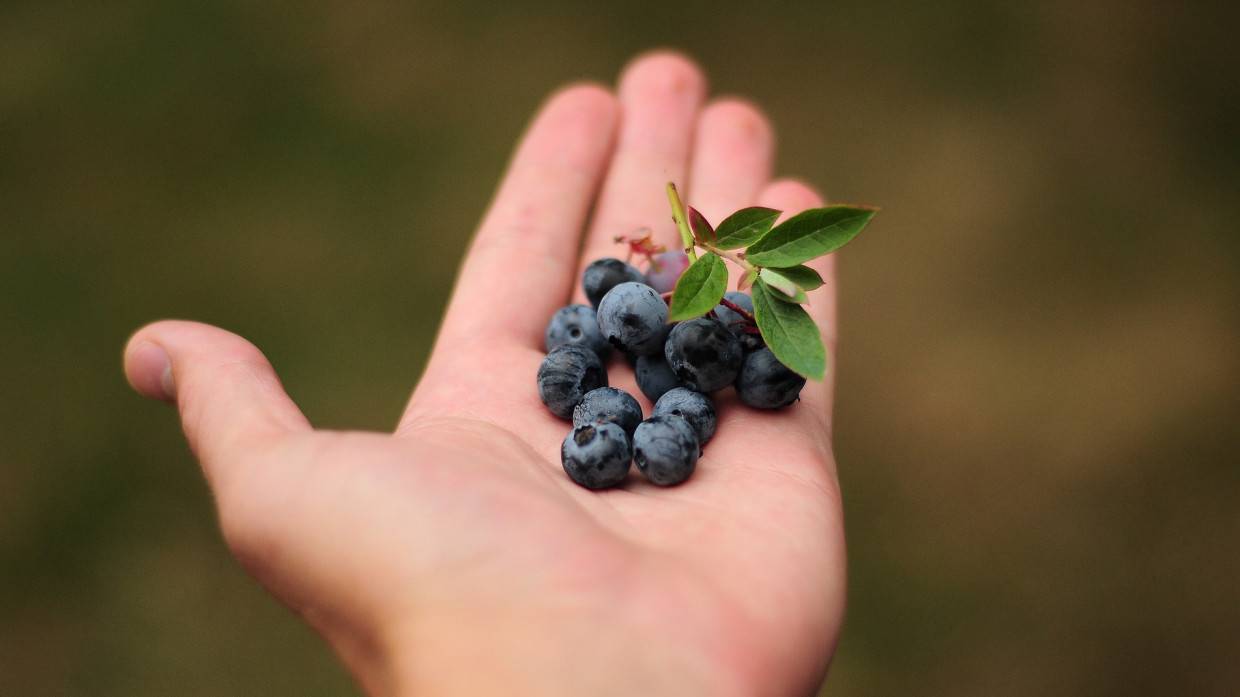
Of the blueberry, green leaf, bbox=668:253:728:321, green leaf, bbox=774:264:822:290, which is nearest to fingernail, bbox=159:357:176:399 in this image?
green leaf, bbox=668:253:728:321

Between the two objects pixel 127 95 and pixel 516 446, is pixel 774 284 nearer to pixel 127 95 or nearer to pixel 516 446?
pixel 516 446

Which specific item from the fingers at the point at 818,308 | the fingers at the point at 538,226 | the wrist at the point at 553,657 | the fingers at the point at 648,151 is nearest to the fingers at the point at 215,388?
the wrist at the point at 553,657

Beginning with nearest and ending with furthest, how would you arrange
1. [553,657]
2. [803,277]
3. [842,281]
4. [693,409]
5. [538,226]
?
[553,657] → [803,277] → [693,409] → [538,226] → [842,281]

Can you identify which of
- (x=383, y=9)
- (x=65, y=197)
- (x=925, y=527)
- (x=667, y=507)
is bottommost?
(x=925, y=527)

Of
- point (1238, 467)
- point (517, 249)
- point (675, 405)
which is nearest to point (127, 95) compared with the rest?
point (517, 249)

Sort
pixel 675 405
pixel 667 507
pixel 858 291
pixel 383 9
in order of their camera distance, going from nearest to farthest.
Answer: pixel 667 507
pixel 675 405
pixel 858 291
pixel 383 9

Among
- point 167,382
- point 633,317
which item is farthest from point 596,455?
point 167,382

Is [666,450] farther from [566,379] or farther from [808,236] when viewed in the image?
[808,236]
